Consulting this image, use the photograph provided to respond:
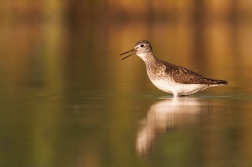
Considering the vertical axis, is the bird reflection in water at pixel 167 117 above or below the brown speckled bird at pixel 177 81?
below

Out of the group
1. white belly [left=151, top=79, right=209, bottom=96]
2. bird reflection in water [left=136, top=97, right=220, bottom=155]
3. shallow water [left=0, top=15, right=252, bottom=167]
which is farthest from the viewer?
white belly [left=151, top=79, right=209, bottom=96]

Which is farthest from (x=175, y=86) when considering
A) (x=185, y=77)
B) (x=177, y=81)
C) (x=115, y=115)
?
(x=115, y=115)

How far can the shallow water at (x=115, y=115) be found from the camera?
6918 millimetres

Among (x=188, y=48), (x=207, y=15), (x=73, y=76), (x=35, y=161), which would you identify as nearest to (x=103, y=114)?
(x=35, y=161)

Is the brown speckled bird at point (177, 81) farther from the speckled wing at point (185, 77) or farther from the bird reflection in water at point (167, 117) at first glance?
the bird reflection in water at point (167, 117)

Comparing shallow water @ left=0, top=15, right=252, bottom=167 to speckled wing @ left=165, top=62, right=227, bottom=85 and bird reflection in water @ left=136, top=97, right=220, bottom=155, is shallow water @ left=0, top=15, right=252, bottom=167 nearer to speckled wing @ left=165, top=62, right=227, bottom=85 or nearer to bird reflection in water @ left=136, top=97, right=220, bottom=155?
bird reflection in water @ left=136, top=97, right=220, bottom=155

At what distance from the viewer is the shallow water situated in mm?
6918

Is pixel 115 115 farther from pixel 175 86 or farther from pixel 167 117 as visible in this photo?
pixel 175 86

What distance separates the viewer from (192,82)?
36.6 ft

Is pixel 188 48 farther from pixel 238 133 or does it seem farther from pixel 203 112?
pixel 238 133

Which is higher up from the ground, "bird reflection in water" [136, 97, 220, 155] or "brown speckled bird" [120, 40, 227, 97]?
"brown speckled bird" [120, 40, 227, 97]

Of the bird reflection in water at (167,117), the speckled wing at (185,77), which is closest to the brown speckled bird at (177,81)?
the speckled wing at (185,77)

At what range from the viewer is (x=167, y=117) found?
29.8 ft

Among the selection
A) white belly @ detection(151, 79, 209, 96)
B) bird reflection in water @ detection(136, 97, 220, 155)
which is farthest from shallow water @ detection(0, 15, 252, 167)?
white belly @ detection(151, 79, 209, 96)
